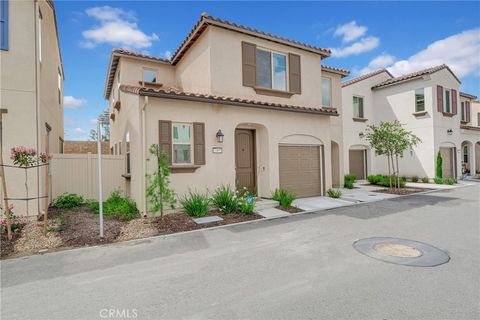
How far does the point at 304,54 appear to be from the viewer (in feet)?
36.0

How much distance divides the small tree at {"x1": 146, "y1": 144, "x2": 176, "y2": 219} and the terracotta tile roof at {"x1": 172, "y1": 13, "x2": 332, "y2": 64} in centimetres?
476

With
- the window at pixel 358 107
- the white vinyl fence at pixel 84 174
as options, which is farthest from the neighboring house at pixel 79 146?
the window at pixel 358 107

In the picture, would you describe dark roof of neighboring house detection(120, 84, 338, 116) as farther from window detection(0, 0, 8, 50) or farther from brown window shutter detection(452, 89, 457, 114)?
brown window shutter detection(452, 89, 457, 114)

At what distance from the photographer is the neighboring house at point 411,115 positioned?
16.0 meters

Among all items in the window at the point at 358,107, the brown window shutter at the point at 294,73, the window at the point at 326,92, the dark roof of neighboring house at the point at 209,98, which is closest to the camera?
the dark roof of neighboring house at the point at 209,98

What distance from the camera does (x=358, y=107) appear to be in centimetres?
1692

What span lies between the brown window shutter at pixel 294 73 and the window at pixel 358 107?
762cm

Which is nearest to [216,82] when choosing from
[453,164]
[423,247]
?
[423,247]

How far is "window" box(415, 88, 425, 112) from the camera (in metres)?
16.3

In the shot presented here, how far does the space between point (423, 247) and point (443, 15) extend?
10.9 m

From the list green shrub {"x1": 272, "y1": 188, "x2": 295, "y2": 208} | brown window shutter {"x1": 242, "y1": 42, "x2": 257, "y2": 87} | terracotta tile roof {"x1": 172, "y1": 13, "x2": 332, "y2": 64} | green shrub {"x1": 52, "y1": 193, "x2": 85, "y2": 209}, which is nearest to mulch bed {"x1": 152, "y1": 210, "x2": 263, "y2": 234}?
green shrub {"x1": 272, "y1": 188, "x2": 295, "y2": 208}

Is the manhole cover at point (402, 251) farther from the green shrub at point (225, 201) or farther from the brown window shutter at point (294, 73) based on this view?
the brown window shutter at point (294, 73)

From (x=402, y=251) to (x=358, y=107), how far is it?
46.4ft

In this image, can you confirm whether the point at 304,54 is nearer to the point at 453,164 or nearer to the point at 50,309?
the point at 50,309
